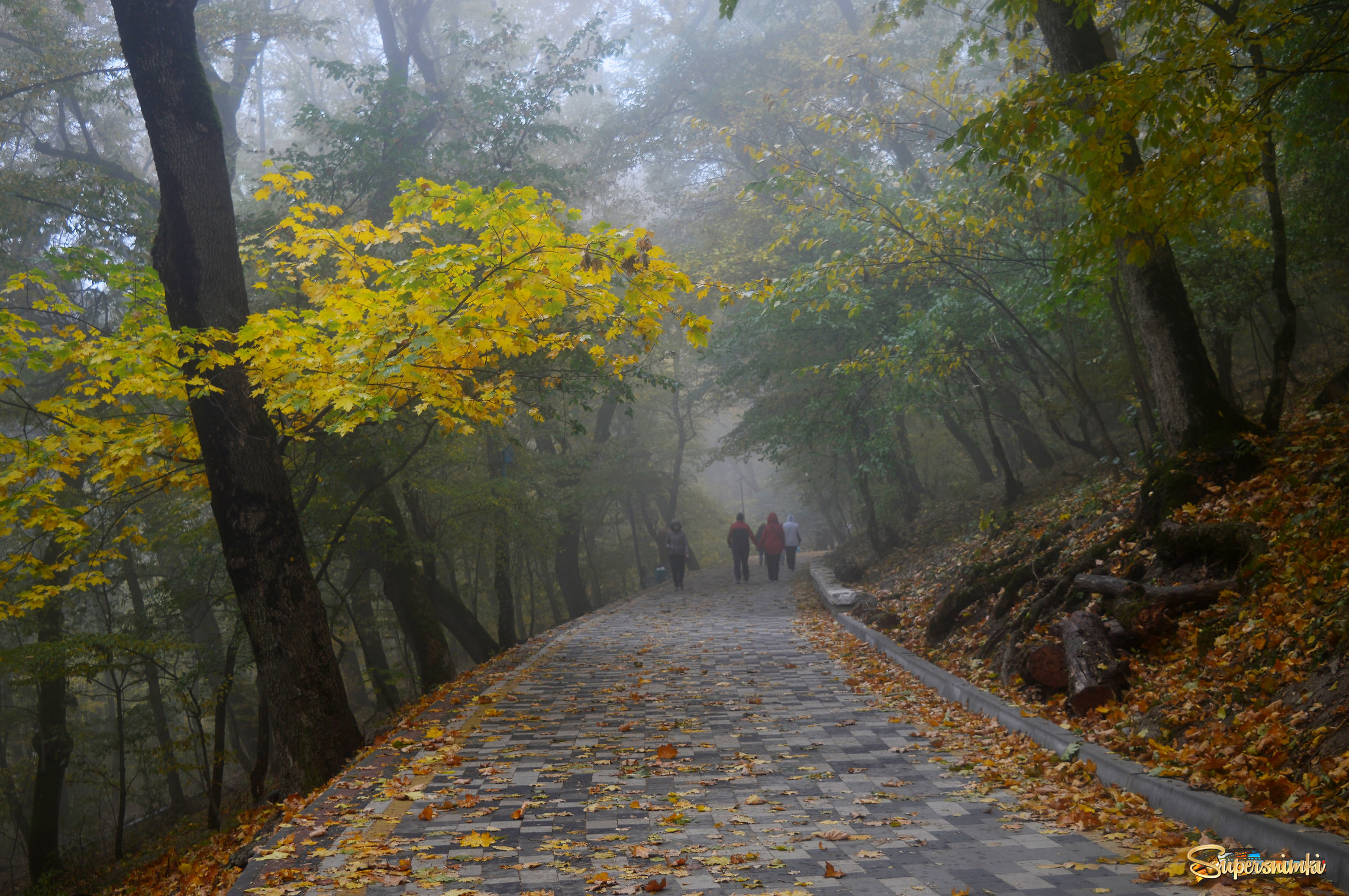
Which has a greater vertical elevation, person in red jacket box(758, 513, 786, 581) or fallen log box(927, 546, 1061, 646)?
person in red jacket box(758, 513, 786, 581)

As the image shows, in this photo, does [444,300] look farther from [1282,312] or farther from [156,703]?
[156,703]

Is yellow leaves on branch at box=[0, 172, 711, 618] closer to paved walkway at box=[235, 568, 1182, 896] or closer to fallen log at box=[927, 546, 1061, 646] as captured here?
paved walkway at box=[235, 568, 1182, 896]

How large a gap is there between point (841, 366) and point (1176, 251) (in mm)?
4683

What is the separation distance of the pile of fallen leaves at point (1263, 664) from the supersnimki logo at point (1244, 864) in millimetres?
214

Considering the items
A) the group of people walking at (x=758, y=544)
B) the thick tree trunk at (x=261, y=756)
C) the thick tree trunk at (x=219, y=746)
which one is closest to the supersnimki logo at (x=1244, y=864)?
the thick tree trunk at (x=261, y=756)

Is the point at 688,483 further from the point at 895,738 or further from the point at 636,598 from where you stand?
the point at 895,738

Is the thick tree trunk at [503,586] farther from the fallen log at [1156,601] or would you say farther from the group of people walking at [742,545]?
the fallen log at [1156,601]

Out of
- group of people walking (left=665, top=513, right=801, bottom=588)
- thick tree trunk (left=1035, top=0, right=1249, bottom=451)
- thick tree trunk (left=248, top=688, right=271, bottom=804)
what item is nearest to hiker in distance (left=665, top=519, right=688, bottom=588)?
group of people walking (left=665, top=513, right=801, bottom=588)

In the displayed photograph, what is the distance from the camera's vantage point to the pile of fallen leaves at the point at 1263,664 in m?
4.27

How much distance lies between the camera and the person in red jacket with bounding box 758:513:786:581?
2611cm

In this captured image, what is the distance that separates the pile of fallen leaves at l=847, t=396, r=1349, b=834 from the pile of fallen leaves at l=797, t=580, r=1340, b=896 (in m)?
0.32

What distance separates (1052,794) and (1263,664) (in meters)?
1.58

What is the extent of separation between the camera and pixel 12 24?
19.8 metres

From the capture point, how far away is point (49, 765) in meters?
15.5
